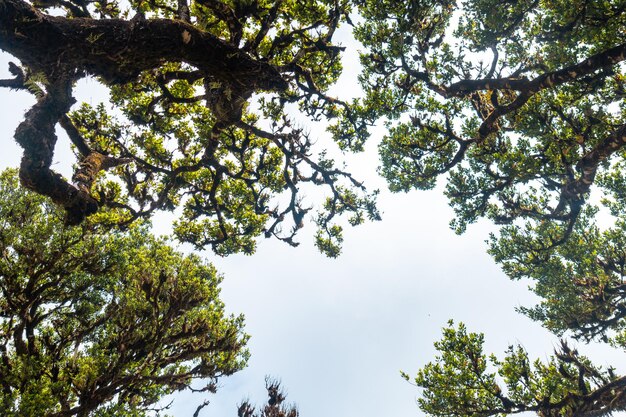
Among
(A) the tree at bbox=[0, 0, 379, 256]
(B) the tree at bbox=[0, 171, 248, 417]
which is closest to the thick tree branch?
(A) the tree at bbox=[0, 0, 379, 256]

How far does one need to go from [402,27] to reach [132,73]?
7.25m

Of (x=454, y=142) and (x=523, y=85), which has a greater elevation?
(x=454, y=142)

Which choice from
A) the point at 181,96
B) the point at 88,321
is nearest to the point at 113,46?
the point at 181,96

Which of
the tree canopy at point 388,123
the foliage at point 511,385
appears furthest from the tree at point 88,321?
the foliage at point 511,385

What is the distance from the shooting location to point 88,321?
11.9 meters

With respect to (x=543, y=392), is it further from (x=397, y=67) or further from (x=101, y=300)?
(x=101, y=300)

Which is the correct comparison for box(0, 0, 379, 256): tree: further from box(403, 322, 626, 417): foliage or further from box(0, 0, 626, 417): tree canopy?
box(403, 322, 626, 417): foliage

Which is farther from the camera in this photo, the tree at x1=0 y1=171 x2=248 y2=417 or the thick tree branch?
the tree at x1=0 y1=171 x2=248 y2=417

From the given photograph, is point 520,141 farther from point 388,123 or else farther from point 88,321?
point 88,321

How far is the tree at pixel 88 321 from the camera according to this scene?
880cm

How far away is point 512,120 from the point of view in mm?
10555

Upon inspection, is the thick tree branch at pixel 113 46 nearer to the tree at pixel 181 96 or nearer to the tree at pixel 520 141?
the tree at pixel 181 96

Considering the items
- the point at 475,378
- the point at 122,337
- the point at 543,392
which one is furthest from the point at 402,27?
the point at 122,337

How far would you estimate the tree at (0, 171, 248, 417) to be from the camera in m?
8.80
